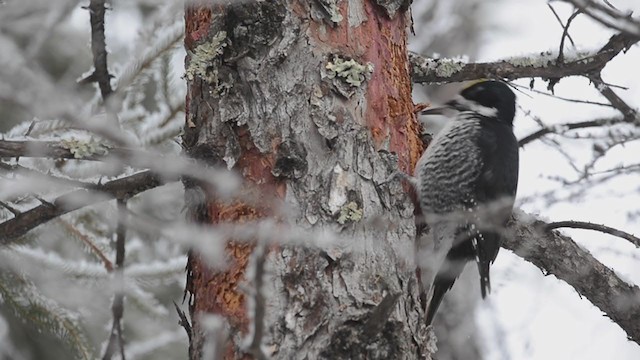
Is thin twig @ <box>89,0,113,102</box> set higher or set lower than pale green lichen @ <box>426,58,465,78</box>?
lower

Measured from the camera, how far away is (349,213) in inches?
113

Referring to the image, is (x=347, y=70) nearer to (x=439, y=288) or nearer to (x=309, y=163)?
(x=309, y=163)

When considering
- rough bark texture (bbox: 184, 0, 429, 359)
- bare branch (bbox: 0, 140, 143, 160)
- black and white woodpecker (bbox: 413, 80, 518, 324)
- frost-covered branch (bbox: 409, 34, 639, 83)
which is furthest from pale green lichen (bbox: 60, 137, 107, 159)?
frost-covered branch (bbox: 409, 34, 639, 83)

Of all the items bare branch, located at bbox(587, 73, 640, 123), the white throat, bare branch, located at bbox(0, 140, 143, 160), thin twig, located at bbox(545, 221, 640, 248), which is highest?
bare branch, located at bbox(587, 73, 640, 123)

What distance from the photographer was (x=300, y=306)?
2.73 m

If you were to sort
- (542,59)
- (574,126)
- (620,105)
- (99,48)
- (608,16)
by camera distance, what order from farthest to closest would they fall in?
(574,126) < (620,105) < (542,59) < (99,48) < (608,16)

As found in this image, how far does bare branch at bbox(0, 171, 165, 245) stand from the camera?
10.0 feet

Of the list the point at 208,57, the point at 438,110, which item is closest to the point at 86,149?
the point at 208,57

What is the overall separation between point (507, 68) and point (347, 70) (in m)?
0.86

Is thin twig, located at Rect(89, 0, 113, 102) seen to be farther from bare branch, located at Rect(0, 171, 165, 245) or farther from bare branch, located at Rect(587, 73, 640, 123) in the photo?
bare branch, located at Rect(587, 73, 640, 123)

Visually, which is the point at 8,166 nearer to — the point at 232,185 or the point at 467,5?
the point at 232,185

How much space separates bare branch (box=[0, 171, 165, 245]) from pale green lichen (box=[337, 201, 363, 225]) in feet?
2.01

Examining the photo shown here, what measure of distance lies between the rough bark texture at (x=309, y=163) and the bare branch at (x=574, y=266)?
1.69 feet

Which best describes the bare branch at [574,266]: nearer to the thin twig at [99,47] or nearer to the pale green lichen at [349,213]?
the pale green lichen at [349,213]
